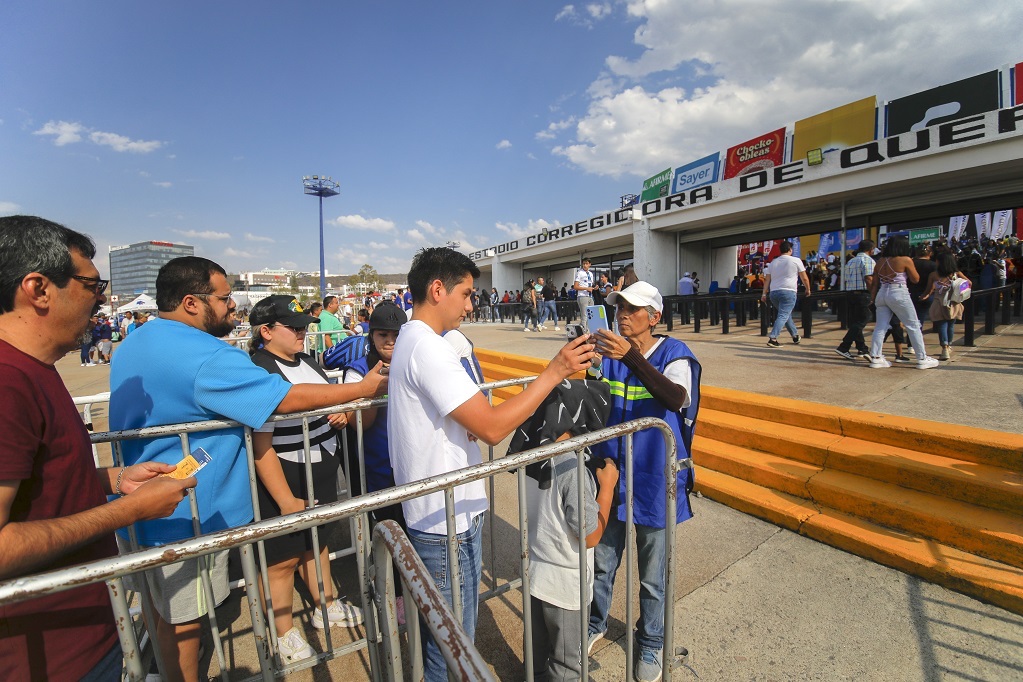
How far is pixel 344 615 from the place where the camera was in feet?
8.73

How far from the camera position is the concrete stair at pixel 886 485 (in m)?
2.62

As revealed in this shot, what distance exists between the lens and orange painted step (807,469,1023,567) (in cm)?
261

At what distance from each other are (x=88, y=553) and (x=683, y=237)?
18643 millimetres

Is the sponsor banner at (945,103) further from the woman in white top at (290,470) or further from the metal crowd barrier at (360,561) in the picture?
the woman in white top at (290,470)

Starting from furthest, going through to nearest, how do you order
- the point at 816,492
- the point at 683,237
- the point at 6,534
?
the point at 683,237 < the point at 816,492 < the point at 6,534

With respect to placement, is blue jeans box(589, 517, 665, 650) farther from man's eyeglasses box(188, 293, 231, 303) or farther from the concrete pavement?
man's eyeglasses box(188, 293, 231, 303)

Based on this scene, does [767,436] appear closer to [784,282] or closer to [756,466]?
[756,466]

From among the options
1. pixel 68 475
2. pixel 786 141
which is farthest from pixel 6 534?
pixel 786 141

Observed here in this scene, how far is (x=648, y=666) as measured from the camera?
7.18 feet

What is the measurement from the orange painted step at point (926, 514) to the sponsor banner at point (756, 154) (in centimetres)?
2164

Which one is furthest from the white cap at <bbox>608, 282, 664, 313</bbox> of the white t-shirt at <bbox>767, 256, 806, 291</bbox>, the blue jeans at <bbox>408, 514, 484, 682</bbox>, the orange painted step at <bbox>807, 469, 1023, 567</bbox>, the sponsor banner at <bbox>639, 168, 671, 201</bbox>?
the sponsor banner at <bbox>639, 168, 671, 201</bbox>

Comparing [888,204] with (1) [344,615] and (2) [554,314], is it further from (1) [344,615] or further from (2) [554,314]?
(1) [344,615]

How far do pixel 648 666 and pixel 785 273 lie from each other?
6809mm

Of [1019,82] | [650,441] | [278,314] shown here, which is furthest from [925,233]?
[278,314]
